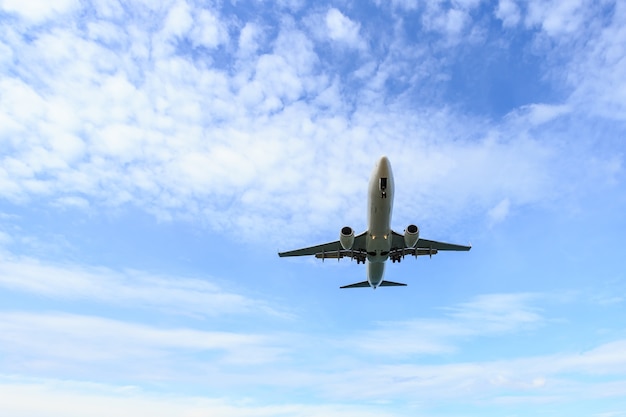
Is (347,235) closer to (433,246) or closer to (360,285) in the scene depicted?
(433,246)

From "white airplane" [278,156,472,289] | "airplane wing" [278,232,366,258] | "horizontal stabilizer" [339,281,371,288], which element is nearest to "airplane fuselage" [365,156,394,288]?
"white airplane" [278,156,472,289]

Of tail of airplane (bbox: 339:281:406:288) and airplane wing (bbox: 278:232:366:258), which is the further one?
tail of airplane (bbox: 339:281:406:288)

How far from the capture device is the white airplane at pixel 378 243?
1524 inches

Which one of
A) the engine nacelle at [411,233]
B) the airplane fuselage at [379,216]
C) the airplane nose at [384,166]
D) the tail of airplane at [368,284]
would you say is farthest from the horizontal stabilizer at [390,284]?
the airplane nose at [384,166]

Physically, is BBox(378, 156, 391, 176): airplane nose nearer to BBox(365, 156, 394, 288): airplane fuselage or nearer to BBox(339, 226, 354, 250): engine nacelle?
BBox(365, 156, 394, 288): airplane fuselage

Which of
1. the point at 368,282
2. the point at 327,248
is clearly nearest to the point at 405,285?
the point at 368,282

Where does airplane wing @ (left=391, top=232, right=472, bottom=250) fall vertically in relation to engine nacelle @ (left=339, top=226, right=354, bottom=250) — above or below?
above

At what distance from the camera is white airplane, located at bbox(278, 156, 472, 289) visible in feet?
127

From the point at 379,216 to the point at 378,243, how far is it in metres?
3.66

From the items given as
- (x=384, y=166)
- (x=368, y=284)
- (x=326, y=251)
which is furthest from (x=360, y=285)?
(x=384, y=166)

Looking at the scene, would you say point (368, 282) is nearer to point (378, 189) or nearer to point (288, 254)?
point (288, 254)

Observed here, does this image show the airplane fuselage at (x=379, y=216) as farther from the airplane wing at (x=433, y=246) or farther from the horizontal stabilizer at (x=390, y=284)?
the horizontal stabilizer at (x=390, y=284)

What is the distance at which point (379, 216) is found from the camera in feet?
136

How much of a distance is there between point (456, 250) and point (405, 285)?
30.1 feet
